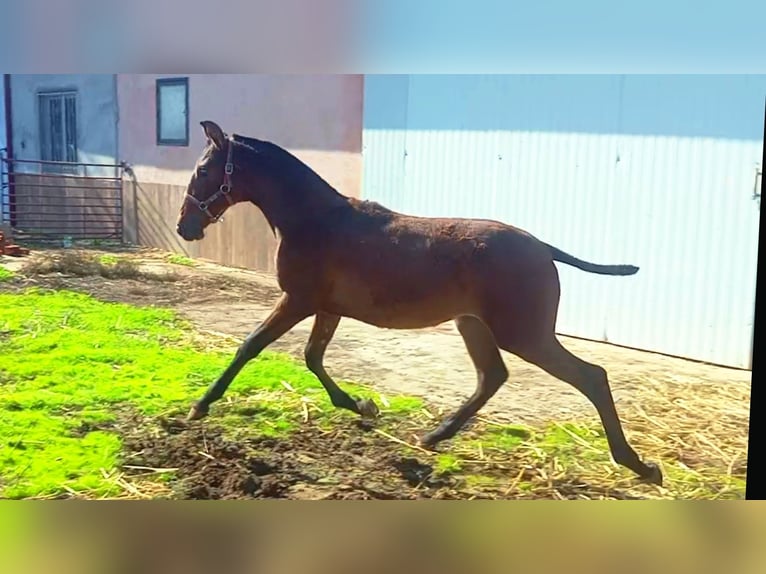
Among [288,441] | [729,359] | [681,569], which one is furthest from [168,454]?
[729,359]

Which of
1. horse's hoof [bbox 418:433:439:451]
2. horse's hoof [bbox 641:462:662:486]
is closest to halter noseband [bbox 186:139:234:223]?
horse's hoof [bbox 418:433:439:451]

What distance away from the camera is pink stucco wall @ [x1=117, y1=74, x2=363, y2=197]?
2332 mm

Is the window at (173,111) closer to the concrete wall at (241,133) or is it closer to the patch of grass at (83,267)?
the concrete wall at (241,133)

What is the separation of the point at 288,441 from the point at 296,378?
22 cm

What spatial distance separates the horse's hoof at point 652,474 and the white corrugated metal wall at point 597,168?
50cm

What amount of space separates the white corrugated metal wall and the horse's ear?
1.61 feet

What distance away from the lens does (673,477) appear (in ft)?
8.11

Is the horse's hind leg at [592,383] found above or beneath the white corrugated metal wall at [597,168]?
beneath

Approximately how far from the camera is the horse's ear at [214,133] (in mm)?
2346

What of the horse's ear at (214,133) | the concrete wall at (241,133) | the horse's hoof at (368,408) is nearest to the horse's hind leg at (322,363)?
the horse's hoof at (368,408)

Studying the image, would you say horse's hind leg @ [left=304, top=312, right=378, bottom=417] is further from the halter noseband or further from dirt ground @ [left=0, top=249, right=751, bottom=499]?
the halter noseband

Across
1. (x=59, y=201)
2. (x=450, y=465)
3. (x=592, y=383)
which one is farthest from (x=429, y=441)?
(x=59, y=201)

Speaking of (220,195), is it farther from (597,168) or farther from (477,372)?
(597,168)

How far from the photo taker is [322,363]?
94.8 inches
